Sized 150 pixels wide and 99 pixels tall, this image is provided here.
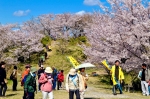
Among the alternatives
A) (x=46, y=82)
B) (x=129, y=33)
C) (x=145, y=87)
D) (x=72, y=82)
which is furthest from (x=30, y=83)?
(x=129, y=33)

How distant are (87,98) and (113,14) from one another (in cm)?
844

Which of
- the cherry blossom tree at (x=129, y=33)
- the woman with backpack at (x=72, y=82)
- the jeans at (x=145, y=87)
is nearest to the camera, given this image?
the woman with backpack at (x=72, y=82)

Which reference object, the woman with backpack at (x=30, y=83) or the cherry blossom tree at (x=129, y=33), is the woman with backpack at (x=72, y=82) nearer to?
the woman with backpack at (x=30, y=83)

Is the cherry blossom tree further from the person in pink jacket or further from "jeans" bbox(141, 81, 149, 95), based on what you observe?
the person in pink jacket

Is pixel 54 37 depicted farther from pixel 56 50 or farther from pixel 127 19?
pixel 127 19

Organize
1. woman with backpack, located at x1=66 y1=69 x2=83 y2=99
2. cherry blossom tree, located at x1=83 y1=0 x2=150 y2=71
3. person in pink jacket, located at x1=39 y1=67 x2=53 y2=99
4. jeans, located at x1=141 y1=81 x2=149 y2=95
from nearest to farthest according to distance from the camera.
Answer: woman with backpack, located at x1=66 y1=69 x2=83 y2=99
person in pink jacket, located at x1=39 y1=67 x2=53 y2=99
jeans, located at x1=141 y1=81 x2=149 y2=95
cherry blossom tree, located at x1=83 y1=0 x2=150 y2=71

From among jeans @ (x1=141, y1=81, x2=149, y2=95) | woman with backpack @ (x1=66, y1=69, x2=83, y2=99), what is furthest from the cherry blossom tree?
woman with backpack @ (x1=66, y1=69, x2=83, y2=99)

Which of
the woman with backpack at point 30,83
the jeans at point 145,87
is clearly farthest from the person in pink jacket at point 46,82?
the jeans at point 145,87

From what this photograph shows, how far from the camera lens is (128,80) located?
2217 cm

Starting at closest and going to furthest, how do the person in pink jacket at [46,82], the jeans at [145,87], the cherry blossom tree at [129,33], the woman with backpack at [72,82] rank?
the woman with backpack at [72,82] < the person in pink jacket at [46,82] < the jeans at [145,87] < the cherry blossom tree at [129,33]

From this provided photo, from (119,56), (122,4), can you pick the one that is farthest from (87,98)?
(122,4)

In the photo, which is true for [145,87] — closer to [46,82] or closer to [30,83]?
[46,82]

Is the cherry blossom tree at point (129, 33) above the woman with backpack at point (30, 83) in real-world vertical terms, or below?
above

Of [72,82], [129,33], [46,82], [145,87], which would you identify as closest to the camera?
[72,82]
